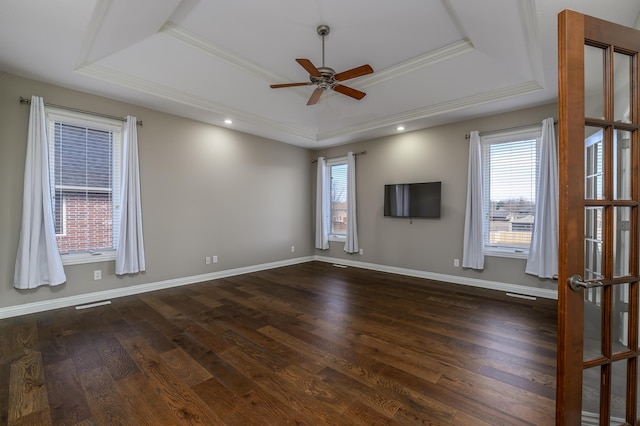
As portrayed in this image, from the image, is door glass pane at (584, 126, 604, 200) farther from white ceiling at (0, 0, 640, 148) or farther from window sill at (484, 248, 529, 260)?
window sill at (484, 248, 529, 260)

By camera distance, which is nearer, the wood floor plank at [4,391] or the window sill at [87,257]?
the wood floor plank at [4,391]

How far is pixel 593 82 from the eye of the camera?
1271 mm

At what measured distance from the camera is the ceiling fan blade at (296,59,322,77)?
269 cm

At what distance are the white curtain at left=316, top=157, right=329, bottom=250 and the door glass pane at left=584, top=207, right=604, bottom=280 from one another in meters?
5.39

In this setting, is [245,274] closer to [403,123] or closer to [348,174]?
[348,174]

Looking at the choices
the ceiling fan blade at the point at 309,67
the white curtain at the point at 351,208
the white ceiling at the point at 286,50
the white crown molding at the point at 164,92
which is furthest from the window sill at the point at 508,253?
the white crown molding at the point at 164,92

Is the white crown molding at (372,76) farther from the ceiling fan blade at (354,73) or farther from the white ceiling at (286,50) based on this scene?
the ceiling fan blade at (354,73)

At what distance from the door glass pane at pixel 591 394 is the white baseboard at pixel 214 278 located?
3.18 m

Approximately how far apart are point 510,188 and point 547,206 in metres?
0.59

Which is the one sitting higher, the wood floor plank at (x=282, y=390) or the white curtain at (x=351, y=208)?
the white curtain at (x=351, y=208)

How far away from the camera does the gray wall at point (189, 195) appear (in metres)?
3.28

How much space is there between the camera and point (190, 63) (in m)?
3.54

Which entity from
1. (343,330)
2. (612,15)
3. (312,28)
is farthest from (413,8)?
(343,330)

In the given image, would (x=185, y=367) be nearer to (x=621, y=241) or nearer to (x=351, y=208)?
(x=621, y=241)
